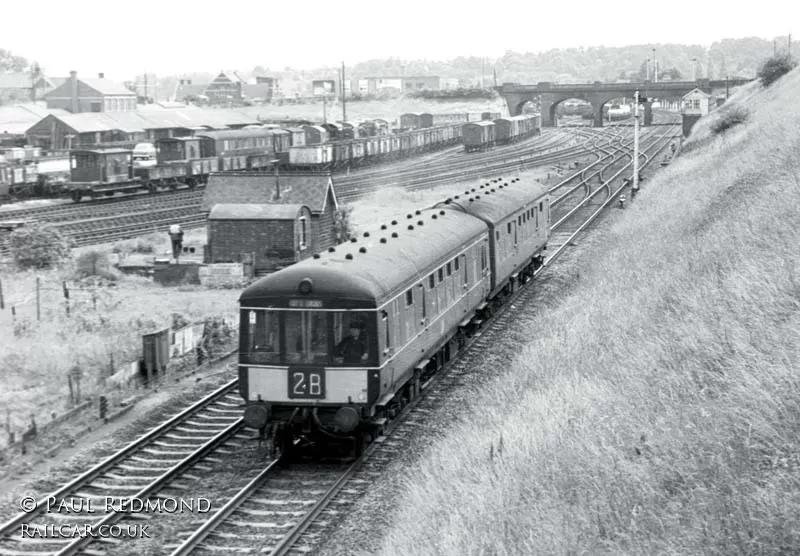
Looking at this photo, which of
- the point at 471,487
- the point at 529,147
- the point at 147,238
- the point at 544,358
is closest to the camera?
the point at 471,487

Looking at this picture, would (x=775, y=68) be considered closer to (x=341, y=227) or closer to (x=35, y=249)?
(x=341, y=227)

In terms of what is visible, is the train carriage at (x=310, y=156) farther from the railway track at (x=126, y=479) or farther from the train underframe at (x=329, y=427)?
the train underframe at (x=329, y=427)

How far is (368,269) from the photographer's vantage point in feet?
51.1

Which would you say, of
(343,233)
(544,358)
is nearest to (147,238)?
(343,233)

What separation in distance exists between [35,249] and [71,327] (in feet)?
32.0

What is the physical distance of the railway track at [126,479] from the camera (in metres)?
12.6

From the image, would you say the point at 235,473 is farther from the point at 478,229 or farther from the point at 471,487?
the point at 478,229

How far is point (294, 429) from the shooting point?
15.4 m

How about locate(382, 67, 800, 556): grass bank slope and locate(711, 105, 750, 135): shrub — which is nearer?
locate(382, 67, 800, 556): grass bank slope

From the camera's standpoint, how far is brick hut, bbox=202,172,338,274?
33688mm

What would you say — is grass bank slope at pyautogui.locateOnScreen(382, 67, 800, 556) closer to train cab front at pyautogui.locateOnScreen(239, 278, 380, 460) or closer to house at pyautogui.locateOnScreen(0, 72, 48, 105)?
train cab front at pyautogui.locateOnScreen(239, 278, 380, 460)

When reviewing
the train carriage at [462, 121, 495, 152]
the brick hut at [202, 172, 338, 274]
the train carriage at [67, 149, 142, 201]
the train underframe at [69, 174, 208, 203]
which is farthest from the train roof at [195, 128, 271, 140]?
the brick hut at [202, 172, 338, 274]

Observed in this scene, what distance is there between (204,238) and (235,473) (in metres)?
28.3

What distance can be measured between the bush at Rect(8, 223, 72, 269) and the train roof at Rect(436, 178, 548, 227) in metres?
14.4
